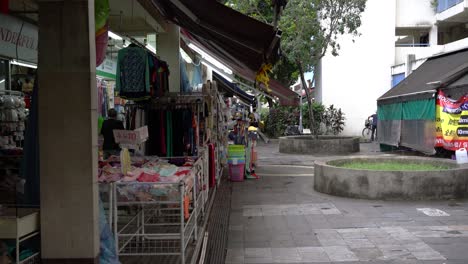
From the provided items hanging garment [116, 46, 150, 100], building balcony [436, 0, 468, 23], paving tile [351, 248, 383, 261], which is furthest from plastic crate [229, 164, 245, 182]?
building balcony [436, 0, 468, 23]

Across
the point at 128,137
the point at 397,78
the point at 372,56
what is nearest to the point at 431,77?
the point at 397,78

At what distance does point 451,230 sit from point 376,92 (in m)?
20.9

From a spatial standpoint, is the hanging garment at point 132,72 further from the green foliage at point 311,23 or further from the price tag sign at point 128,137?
the green foliage at point 311,23

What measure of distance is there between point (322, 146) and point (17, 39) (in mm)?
13119

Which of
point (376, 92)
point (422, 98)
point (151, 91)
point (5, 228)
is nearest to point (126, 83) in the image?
point (151, 91)

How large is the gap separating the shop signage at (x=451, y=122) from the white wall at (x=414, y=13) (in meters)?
14.9

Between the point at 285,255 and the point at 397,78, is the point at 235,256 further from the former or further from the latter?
the point at 397,78

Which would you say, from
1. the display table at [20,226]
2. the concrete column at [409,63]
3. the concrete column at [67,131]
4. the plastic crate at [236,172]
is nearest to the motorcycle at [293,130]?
the concrete column at [409,63]

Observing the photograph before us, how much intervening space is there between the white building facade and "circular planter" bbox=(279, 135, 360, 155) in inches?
319

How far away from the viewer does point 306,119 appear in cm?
2703

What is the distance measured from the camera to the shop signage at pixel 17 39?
25.7ft

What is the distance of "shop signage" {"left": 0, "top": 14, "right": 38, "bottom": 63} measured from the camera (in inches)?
309

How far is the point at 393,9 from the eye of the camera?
1030 inches

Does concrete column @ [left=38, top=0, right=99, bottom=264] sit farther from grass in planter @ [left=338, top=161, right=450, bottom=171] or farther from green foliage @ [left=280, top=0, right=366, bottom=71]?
green foliage @ [left=280, top=0, right=366, bottom=71]
